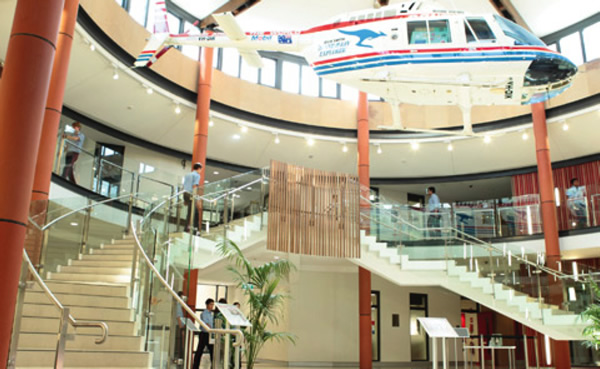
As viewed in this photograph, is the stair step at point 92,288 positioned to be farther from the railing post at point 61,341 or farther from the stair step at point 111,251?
the railing post at point 61,341

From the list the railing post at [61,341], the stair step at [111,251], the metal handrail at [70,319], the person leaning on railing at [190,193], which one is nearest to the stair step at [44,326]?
the metal handrail at [70,319]

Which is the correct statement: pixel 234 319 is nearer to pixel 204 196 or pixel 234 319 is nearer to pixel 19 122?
pixel 19 122

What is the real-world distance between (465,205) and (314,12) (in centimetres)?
722

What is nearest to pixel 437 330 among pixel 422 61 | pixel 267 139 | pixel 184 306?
pixel 184 306

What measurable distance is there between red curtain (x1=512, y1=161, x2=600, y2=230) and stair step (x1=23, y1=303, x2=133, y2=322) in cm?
1203

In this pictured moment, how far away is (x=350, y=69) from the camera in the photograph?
30.6ft

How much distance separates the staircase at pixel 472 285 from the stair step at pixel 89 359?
7.42 m

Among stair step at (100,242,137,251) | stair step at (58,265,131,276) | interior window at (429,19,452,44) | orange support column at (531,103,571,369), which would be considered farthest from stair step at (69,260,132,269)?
orange support column at (531,103,571,369)

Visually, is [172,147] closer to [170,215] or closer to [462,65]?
[170,215]

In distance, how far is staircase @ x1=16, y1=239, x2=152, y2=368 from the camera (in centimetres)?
575

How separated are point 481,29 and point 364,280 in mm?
7932

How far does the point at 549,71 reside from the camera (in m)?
8.80

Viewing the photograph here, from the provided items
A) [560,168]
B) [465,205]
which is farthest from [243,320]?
[560,168]

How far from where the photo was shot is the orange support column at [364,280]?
14.5m
